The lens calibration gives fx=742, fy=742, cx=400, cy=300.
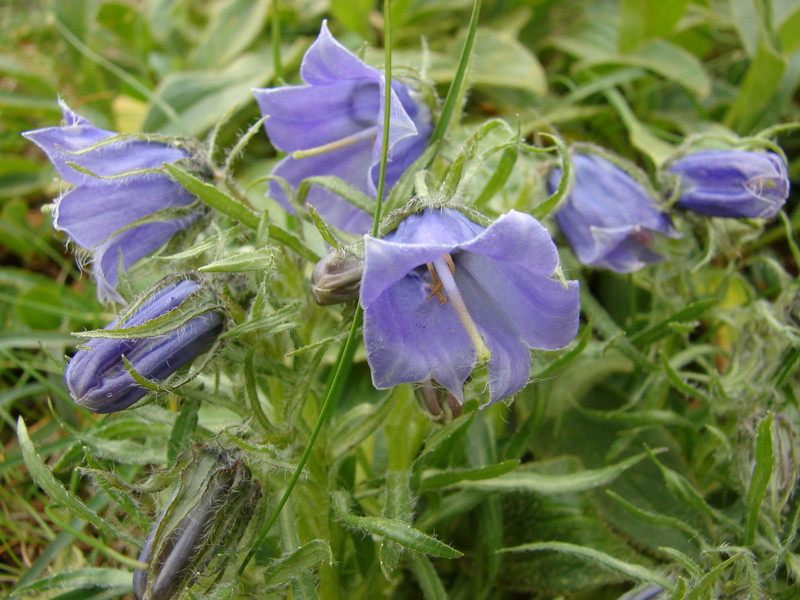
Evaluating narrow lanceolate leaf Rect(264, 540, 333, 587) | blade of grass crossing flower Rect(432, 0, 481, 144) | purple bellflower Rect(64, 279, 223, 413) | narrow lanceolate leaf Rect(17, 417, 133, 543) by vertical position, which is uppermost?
blade of grass crossing flower Rect(432, 0, 481, 144)

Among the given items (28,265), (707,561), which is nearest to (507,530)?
(707,561)

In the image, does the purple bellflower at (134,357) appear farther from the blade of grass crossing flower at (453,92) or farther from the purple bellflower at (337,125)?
the blade of grass crossing flower at (453,92)

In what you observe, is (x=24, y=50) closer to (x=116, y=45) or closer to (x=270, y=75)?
(x=116, y=45)

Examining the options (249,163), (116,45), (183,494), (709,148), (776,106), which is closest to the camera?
(183,494)

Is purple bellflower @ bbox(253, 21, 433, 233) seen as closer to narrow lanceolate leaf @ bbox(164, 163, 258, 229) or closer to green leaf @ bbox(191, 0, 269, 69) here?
→ narrow lanceolate leaf @ bbox(164, 163, 258, 229)

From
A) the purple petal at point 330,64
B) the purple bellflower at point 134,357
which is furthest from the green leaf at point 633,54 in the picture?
the purple bellflower at point 134,357

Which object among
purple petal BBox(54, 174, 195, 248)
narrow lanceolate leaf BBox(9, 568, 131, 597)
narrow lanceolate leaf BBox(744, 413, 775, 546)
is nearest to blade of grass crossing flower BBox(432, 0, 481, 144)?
purple petal BBox(54, 174, 195, 248)
